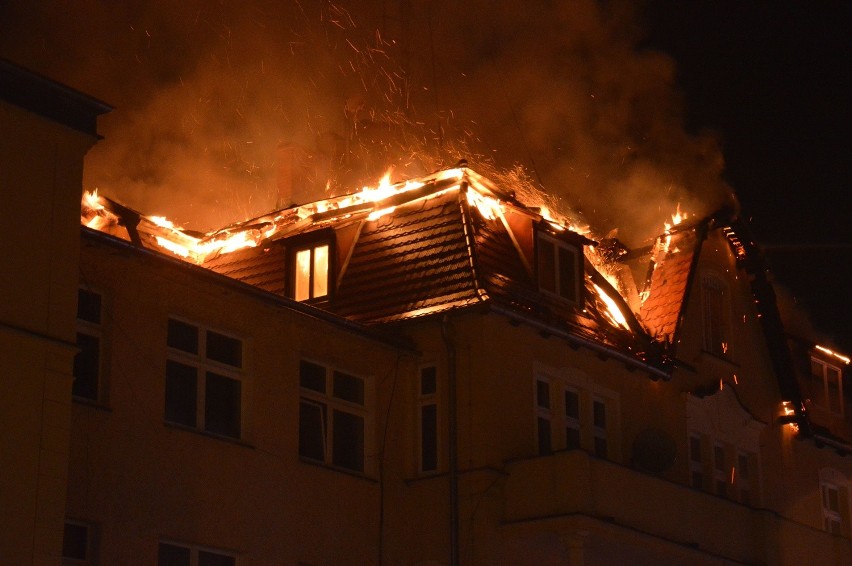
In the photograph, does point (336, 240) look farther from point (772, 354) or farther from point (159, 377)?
point (772, 354)

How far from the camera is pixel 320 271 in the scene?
25.4 metres

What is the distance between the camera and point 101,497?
18.1 m

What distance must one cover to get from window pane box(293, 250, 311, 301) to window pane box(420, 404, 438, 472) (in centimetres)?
320

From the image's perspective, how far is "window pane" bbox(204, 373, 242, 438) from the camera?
804 inches

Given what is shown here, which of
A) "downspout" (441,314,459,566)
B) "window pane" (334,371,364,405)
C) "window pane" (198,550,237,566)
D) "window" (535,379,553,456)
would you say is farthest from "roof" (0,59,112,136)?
"window" (535,379,553,456)

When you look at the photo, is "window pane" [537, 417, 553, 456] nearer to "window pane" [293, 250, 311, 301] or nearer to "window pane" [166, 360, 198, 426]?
"window pane" [293, 250, 311, 301]

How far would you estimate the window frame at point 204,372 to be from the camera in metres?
19.9

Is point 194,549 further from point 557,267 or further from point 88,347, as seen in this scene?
point 557,267

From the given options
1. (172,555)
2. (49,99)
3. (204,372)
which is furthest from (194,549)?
(49,99)

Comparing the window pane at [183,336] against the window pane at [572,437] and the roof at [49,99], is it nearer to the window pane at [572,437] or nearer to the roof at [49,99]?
the roof at [49,99]

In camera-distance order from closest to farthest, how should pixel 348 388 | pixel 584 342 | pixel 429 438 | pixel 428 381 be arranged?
pixel 348 388, pixel 429 438, pixel 428 381, pixel 584 342

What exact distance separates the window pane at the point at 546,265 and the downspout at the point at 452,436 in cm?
250

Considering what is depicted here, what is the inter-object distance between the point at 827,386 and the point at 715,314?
16.7 ft

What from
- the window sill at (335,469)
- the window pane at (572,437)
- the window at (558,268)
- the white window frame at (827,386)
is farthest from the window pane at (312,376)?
the white window frame at (827,386)
